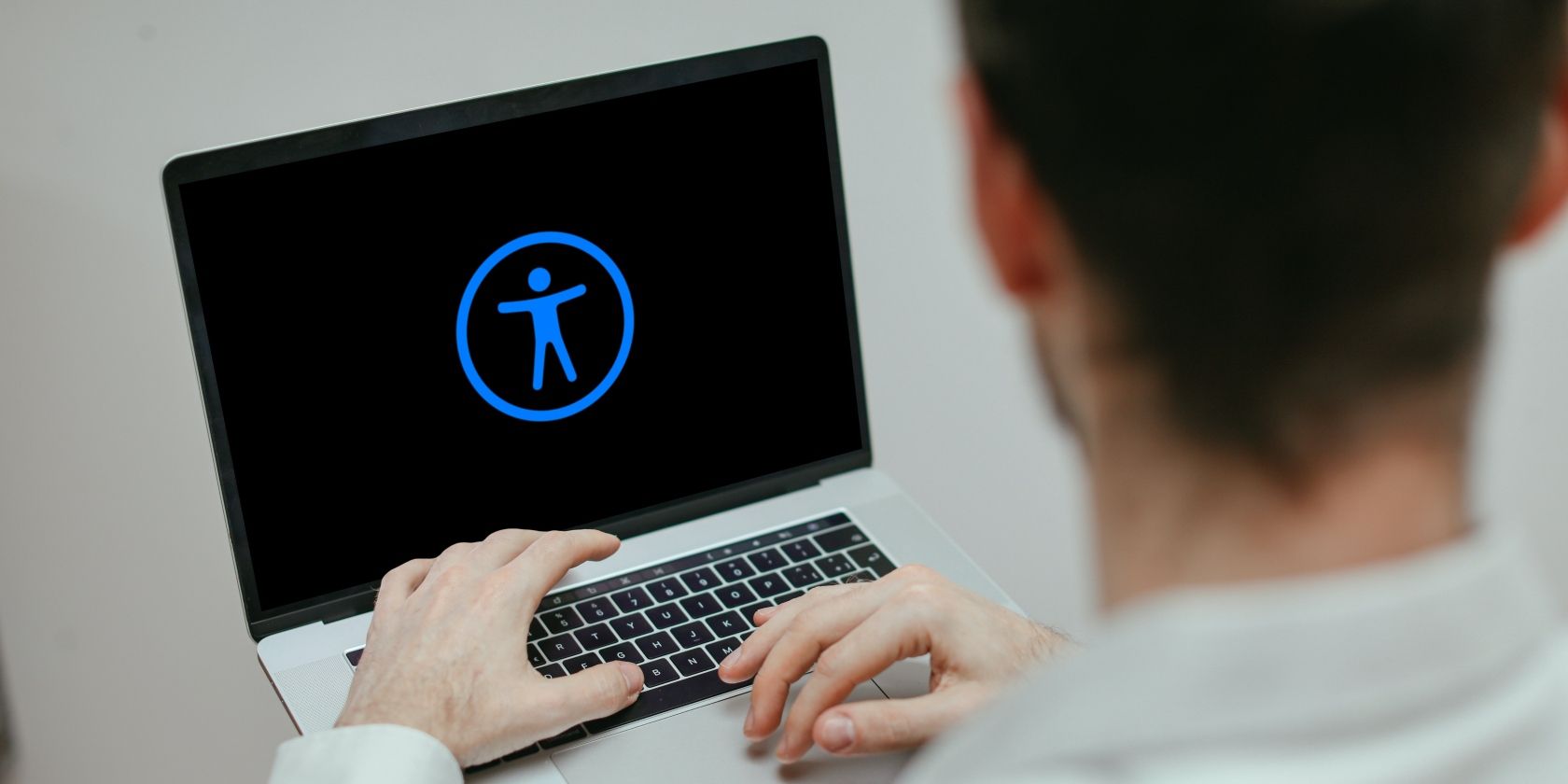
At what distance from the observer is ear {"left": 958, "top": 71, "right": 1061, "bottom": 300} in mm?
489

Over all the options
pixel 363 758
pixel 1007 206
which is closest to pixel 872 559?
pixel 363 758

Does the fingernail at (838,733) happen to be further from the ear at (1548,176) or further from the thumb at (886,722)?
the ear at (1548,176)

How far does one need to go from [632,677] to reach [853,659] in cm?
13

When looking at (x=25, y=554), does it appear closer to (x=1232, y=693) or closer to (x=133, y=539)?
(x=133, y=539)

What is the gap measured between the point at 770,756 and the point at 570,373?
319 mm

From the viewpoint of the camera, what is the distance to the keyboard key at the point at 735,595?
102cm

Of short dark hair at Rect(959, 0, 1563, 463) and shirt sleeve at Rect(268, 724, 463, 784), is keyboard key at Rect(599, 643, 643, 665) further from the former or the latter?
short dark hair at Rect(959, 0, 1563, 463)

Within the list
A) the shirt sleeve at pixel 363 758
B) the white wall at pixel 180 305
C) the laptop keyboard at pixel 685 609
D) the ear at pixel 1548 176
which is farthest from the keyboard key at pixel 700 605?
the ear at pixel 1548 176

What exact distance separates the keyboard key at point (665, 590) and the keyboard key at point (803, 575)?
0.07 meters

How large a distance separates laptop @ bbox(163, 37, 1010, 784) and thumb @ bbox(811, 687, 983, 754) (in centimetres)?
4

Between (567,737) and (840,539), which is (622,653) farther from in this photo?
(840,539)

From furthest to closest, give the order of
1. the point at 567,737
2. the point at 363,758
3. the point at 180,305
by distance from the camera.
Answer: the point at 180,305, the point at 567,737, the point at 363,758

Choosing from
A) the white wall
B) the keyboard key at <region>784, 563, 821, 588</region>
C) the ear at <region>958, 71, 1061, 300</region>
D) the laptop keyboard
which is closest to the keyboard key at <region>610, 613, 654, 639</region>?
the laptop keyboard

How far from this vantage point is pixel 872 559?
1.06 metres
